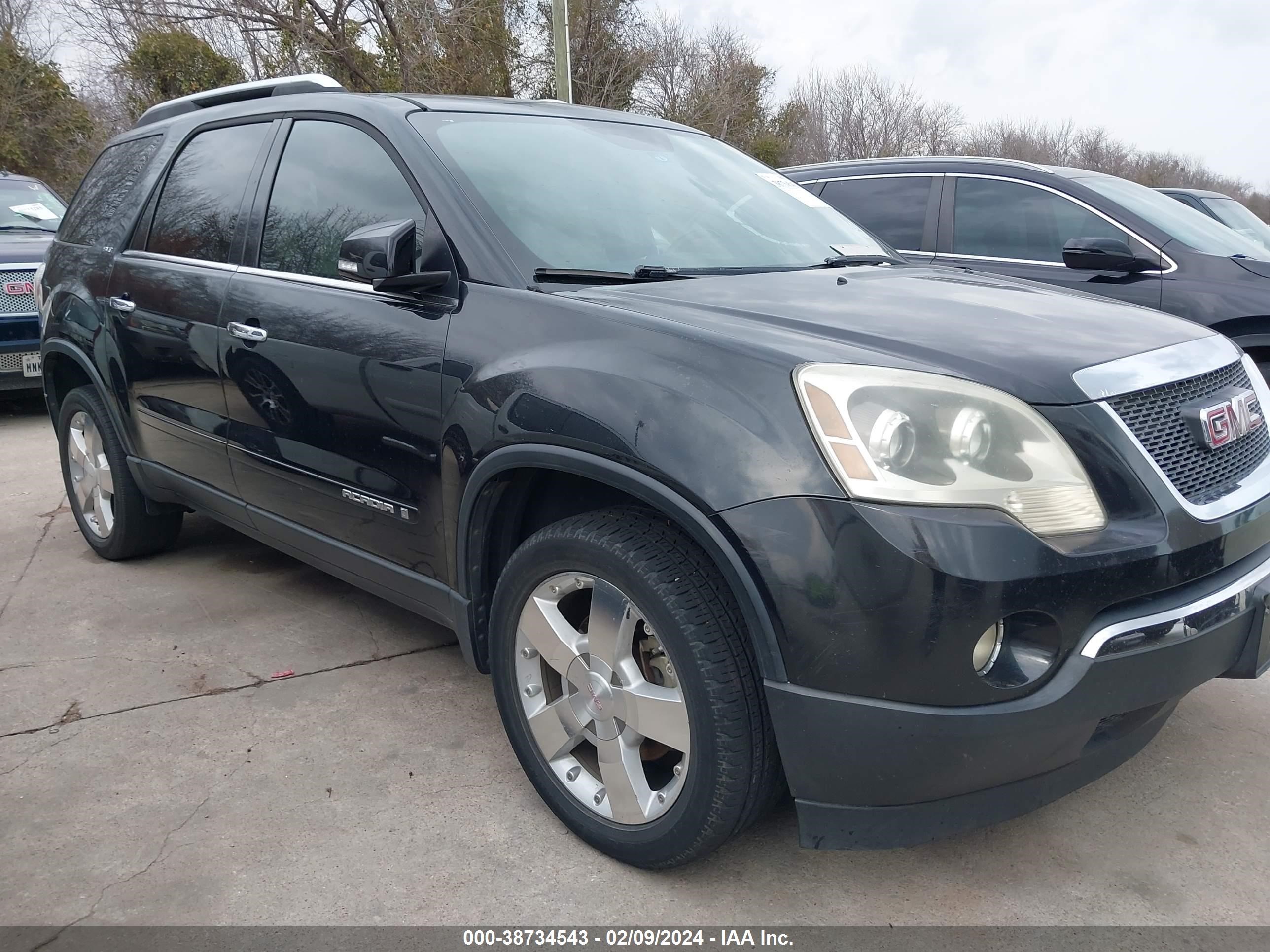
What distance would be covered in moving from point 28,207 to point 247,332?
24.5 ft

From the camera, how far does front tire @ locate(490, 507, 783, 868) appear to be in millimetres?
2000

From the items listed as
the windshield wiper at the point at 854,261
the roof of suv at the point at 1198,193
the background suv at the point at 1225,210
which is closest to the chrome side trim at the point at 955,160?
the windshield wiper at the point at 854,261

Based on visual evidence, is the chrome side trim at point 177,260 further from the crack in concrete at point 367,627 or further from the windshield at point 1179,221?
A: the windshield at point 1179,221

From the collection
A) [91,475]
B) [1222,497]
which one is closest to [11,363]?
[91,475]

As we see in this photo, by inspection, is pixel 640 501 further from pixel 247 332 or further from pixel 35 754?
pixel 35 754

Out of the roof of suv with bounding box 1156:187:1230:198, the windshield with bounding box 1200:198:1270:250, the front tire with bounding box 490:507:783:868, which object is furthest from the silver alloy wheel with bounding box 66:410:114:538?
the roof of suv with bounding box 1156:187:1230:198

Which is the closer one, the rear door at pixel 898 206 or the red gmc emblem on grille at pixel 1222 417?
the red gmc emblem on grille at pixel 1222 417

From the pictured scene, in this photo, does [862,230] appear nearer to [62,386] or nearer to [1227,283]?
[1227,283]

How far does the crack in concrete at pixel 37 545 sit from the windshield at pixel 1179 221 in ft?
18.1

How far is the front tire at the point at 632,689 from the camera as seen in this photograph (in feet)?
6.56

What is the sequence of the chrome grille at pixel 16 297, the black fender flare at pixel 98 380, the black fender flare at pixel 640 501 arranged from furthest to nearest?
the chrome grille at pixel 16 297, the black fender flare at pixel 98 380, the black fender flare at pixel 640 501

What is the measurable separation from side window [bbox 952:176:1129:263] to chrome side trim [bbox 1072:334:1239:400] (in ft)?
10.5

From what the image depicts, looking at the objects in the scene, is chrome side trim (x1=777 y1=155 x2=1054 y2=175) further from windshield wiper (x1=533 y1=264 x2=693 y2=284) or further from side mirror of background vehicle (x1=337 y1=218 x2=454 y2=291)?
side mirror of background vehicle (x1=337 y1=218 x2=454 y2=291)

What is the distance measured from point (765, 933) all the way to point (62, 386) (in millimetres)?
4060
